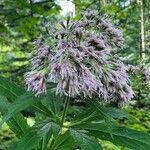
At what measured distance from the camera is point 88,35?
2.48 m

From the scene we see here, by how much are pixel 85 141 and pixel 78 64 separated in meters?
0.63

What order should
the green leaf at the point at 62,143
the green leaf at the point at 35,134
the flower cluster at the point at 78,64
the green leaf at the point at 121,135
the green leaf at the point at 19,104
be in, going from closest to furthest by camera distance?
the flower cluster at the point at 78,64 < the green leaf at the point at 19,104 < the green leaf at the point at 35,134 < the green leaf at the point at 121,135 < the green leaf at the point at 62,143

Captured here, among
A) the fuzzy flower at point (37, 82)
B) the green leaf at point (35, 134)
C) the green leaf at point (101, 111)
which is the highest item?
the fuzzy flower at point (37, 82)

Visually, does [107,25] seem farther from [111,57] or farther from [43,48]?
[43,48]

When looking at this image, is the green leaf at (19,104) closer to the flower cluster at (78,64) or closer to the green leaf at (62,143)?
the flower cluster at (78,64)

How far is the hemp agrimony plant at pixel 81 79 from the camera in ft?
7.48

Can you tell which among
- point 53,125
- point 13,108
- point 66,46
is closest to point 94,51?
point 66,46

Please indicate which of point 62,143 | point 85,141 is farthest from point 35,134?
point 62,143

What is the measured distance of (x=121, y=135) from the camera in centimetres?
285

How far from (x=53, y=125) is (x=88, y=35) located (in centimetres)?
71

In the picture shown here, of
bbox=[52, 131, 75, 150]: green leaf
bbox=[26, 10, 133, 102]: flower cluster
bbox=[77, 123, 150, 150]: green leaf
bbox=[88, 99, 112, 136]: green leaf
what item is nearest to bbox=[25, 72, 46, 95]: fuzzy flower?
bbox=[26, 10, 133, 102]: flower cluster

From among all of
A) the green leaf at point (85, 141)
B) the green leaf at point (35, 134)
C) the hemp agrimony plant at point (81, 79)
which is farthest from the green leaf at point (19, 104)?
the green leaf at point (85, 141)

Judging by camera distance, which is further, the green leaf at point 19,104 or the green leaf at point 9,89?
the green leaf at point 9,89

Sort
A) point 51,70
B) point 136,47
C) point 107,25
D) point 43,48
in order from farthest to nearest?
point 136,47, point 107,25, point 43,48, point 51,70
